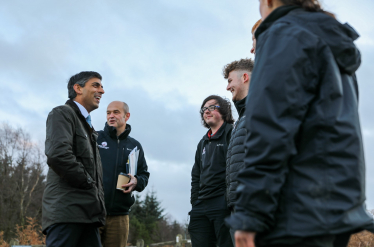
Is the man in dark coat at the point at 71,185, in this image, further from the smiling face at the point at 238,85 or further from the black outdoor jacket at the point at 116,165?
the smiling face at the point at 238,85

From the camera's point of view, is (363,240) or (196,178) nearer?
(196,178)

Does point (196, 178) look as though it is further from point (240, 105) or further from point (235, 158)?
point (235, 158)

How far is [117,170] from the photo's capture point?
5.32 meters

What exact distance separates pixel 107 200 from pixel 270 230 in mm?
3915

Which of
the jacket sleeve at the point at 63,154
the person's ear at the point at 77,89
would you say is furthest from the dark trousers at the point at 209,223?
the person's ear at the point at 77,89

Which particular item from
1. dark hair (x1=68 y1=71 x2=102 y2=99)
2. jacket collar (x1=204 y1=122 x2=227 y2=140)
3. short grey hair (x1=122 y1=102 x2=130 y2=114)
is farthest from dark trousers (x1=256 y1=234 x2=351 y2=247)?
short grey hair (x1=122 y1=102 x2=130 y2=114)

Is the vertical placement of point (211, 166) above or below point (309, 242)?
above

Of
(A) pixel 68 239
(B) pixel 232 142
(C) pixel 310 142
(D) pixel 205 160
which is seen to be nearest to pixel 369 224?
(C) pixel 310 142

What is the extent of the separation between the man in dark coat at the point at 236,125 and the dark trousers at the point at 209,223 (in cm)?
76

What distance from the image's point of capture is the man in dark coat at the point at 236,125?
3539 mm

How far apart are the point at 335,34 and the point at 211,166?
3.49 m

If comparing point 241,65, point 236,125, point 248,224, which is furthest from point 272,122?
point 241,65

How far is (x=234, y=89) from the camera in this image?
4.34 meters

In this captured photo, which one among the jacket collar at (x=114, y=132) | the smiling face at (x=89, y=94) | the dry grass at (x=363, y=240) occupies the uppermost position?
the smiling face at (x=89, y=94)
